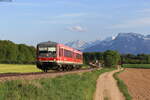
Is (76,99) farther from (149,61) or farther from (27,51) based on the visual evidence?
(149,61)

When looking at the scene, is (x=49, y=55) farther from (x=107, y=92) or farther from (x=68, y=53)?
(x=107, y=92)

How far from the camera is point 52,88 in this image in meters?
19.1

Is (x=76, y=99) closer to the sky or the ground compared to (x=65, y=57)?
closer to the ground

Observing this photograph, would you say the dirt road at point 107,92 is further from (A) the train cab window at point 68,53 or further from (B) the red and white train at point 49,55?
(A) the train cab window at point 68,53

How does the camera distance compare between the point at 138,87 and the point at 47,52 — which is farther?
the point at 138,87

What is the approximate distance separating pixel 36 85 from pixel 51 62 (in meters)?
19.9

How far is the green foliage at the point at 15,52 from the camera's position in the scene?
141 metres

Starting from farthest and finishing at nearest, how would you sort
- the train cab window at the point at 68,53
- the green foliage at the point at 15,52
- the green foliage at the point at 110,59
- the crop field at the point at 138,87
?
the green foliage at the point at 15,52 < the green foliage at the point at 110,59 < the train cab window at the point at 68,53 < the crop field at the point at 138,87

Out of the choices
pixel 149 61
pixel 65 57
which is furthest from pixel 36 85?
pixel 149 61

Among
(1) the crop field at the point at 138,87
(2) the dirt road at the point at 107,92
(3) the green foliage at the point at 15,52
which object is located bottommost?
(1) the crop field at the point at 138,87

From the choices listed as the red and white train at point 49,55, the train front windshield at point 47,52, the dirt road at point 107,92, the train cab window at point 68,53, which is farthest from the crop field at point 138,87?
the train front windshield at point 47,52

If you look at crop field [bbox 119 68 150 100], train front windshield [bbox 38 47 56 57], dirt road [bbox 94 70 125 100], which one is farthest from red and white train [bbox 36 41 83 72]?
crop field [bbox 119 68 150 100]

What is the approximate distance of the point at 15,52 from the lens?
144 metres

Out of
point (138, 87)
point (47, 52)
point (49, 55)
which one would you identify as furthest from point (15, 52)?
point (138, 87)
